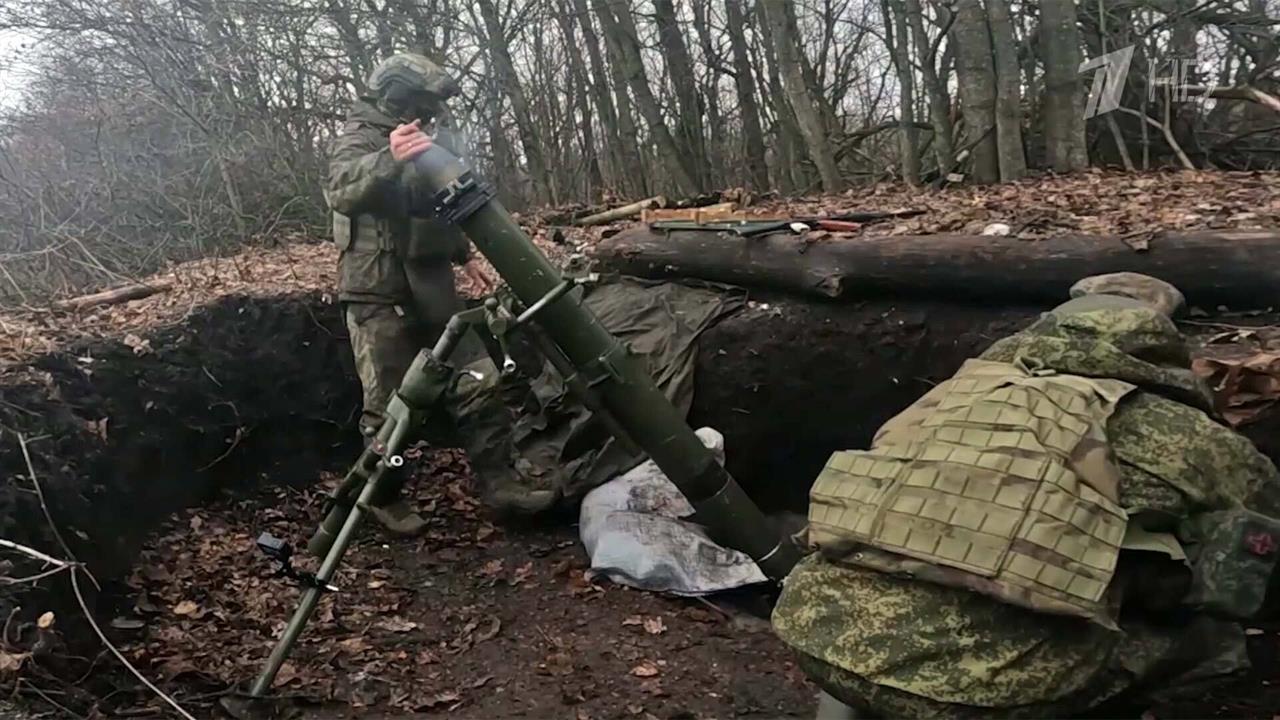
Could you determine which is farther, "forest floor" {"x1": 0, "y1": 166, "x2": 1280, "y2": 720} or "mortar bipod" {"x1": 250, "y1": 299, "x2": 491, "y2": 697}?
"forest floor" {"x1": 0, "y1": 166, "x2": 1280, "y2": 720}

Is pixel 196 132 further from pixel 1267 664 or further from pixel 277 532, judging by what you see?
pixel 1267 664

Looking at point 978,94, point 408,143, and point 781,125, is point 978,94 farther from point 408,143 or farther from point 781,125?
point 408,143

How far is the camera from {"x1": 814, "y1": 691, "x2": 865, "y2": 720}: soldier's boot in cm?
238

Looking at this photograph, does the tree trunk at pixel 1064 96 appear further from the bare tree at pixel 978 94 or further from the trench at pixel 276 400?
the trench at pixel 276 400

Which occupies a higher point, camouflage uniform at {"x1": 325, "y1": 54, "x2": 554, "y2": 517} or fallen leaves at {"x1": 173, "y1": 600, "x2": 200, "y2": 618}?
camouflage uniform at {"x1": 325, "y1": 54, "x2": 554, "y2": 517}

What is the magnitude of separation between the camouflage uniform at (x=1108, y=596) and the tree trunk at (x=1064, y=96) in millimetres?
5805

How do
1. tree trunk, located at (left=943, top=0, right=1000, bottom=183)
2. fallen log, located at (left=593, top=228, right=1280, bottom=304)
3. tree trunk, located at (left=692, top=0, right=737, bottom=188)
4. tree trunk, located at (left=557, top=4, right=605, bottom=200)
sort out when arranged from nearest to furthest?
fallen log, located at (left=593, top=228, right=1280, bottom=304) → tree trunk, located at (left=943, top=0, right=1000, bottom=183) → tree trunk, located at (left=692, top=0, right=737, bottom=188) → tree trunk, located at (left=557, top=4, right=605, bottom=200)

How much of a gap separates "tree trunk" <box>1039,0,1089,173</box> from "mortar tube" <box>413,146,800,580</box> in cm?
513

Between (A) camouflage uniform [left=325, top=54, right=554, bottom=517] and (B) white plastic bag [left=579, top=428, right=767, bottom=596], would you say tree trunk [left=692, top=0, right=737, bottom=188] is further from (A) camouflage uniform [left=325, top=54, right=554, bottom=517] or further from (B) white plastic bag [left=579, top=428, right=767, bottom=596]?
(B) white plastic bag [left=579, top=428, right=767, bottom=596]

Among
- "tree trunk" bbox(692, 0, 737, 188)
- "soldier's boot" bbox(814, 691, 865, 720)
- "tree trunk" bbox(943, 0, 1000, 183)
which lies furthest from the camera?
"tree trunk" bbox(692, 0, 737, 188)

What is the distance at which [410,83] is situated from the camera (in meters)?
4.47

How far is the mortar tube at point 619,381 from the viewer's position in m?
3.81

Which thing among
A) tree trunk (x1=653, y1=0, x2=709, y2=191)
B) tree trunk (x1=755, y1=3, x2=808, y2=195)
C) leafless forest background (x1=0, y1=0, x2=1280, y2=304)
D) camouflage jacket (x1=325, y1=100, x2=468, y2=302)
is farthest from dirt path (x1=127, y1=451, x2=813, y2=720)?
tree trunk (x1=653, y1=0, x2=709, y2=191)

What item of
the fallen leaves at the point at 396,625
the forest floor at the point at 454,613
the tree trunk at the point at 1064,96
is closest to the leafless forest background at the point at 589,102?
the tree trunk at the point at 1064,96
